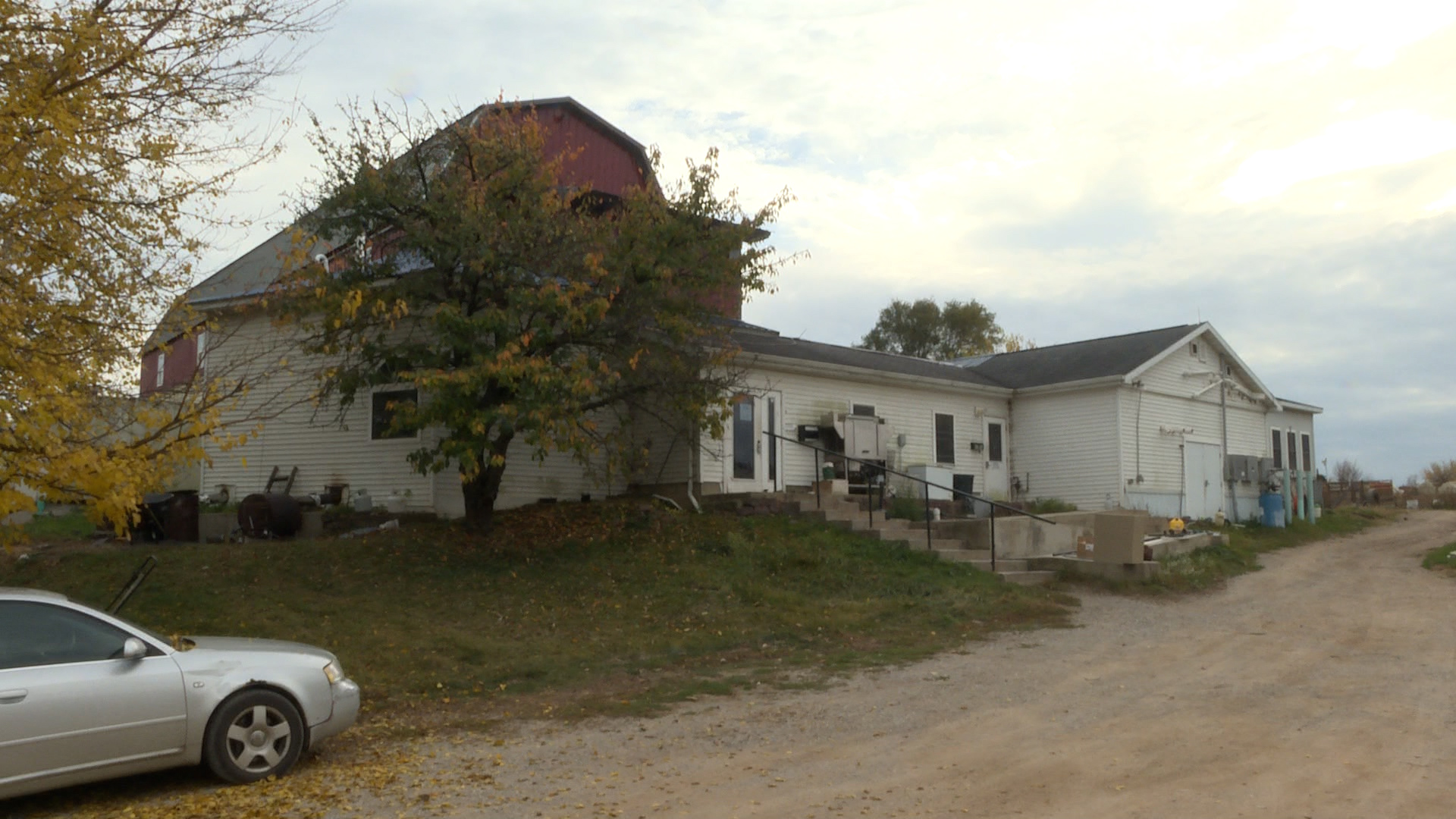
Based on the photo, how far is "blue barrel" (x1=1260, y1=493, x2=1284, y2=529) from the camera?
27156 mm

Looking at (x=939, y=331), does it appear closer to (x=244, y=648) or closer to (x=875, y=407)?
(x=875, y=407)

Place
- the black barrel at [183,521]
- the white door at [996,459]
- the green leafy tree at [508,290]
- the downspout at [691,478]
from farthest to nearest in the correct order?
the white door at [996,459] → the downspout at [691,478] → the black barrel at [183,521] → the green leafy tree at [508,290]

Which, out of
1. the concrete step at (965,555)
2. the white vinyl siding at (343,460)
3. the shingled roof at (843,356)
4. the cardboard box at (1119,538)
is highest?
the shingled roof at (843,356)

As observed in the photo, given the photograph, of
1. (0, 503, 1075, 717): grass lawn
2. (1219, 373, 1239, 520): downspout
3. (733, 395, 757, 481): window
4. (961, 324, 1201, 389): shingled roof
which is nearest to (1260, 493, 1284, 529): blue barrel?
(1219, 373, 1239, 520): downspout

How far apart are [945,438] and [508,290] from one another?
12.4 metres

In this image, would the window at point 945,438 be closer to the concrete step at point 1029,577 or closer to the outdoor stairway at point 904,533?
the outdoor stairway at point 904,533

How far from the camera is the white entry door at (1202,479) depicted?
85.8 feet

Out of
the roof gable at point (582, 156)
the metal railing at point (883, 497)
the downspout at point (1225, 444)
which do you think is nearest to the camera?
the metal railing at point (883, 497)

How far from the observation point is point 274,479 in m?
20.0

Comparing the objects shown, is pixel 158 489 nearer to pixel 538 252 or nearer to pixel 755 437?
pixel 538 252

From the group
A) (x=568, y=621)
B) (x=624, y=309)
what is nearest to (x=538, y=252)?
(x=624, y=309)

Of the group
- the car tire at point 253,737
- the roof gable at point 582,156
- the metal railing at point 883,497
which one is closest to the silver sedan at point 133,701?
the car tire at point 253,737

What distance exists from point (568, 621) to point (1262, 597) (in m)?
10.1

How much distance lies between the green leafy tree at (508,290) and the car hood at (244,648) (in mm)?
6496
